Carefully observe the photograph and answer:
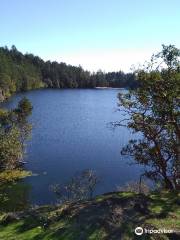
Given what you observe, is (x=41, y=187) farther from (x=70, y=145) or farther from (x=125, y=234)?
(x=125, y=234)

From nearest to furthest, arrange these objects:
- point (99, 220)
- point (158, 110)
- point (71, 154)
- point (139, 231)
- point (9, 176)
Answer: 1. point (139, 231)
2. point (99, 220)
3. point (158, 110)
4. point (9, 176)
5. point (71, 154)

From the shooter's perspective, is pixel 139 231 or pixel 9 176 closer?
pixel 139 231

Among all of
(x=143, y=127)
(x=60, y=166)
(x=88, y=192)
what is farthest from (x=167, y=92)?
(x=60, y=166)

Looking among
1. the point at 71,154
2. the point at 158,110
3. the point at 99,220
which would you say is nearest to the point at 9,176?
the point at 71,154

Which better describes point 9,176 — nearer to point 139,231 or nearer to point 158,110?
point 158,110

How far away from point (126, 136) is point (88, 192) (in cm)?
4639

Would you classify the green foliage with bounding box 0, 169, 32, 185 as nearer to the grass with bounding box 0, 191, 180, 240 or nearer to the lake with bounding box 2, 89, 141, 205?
the lake with bounding box 2, 89, 141, 205

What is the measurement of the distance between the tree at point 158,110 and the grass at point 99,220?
5.85 m

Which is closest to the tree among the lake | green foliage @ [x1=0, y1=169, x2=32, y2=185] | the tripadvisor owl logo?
the lake

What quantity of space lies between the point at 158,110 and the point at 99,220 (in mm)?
10511

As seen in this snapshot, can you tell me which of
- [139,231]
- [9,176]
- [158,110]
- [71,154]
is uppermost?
[158,110]

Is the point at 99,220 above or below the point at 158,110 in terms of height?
below

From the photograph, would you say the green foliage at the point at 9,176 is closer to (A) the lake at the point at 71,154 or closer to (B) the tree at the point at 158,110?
(A) the lake at the point at 71,154

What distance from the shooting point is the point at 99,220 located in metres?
19.6
